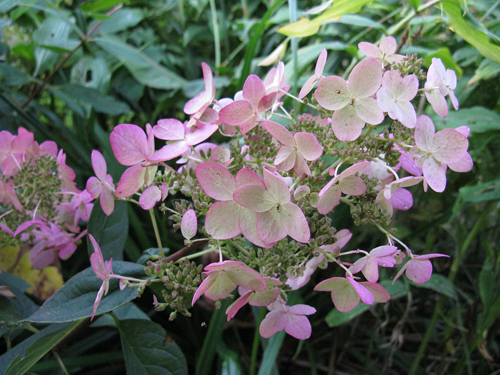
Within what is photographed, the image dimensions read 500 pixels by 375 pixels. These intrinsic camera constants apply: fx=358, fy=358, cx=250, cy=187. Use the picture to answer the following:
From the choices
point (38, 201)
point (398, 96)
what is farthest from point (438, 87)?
point (38, 201)

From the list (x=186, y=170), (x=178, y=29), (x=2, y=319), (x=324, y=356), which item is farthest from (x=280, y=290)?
(x=178, y=29)

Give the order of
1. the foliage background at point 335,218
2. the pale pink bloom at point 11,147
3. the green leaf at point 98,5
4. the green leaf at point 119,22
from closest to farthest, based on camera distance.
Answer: the pale pink bloom at point 11,147 < the foliage background at point 335,218 < the green leaf at point 98,5 < the green leaf at point 119,22

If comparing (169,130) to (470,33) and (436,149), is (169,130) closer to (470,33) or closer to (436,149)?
(436,149)

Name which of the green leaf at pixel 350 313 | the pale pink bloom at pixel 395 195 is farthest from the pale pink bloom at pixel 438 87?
the green leaf at pixel 350 313

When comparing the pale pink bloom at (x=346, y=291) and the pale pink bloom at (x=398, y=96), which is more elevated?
the pale pink bloom at (x=398, y=96)

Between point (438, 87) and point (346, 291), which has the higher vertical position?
point (438, 87)

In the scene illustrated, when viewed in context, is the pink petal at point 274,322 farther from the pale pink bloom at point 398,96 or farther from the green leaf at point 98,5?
the green leaf at point 98,5

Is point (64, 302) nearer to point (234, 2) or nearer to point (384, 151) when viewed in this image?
point (384, 151)
